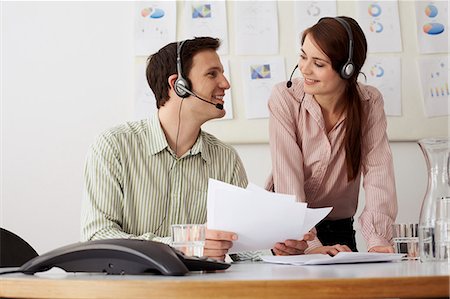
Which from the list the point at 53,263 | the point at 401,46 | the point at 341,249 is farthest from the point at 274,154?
the point at 53,263

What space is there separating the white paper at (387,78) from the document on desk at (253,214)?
171cm

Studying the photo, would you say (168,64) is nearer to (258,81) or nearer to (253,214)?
(258,81)

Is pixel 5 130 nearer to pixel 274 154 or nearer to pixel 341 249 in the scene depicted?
pixel 274 154

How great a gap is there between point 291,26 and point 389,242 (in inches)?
49.3

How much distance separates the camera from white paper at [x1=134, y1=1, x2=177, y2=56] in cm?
326

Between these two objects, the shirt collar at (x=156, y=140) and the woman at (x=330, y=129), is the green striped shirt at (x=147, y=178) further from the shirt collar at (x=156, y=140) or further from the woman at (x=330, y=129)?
the woman at (x=330, y=129)

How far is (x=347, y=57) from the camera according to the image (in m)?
2.59

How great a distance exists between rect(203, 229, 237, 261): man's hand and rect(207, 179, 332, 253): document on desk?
1cm

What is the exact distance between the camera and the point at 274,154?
2.51m

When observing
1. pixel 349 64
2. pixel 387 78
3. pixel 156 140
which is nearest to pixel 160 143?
pixel 156 140

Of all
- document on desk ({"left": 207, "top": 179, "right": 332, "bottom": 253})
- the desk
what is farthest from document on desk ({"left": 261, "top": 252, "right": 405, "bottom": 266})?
the desk

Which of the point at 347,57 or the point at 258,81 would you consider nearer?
the point at 347,57

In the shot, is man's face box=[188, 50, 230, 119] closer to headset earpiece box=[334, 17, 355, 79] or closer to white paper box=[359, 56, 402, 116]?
headset earpiece box=[334, 17, 355, 79]

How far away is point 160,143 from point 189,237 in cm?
79
